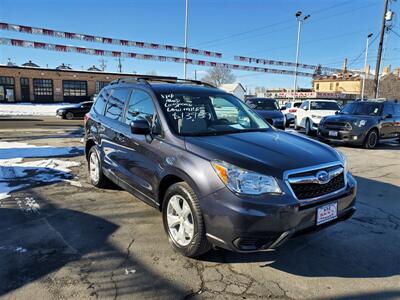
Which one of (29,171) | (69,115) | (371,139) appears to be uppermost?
(371,139)

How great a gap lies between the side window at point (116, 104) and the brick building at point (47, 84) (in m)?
40.3

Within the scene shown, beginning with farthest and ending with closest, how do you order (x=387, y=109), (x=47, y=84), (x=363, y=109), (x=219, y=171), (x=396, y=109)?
(x=47, y=84) < (x=396, y=109) < (x=363, y=109) < (x=387, y=109) < (x=219, y=171)

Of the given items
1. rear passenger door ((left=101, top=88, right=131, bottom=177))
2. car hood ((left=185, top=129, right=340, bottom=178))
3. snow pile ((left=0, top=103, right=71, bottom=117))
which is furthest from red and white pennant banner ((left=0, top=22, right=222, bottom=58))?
car hood ((left=185, top=129, right=340, bottom=178))

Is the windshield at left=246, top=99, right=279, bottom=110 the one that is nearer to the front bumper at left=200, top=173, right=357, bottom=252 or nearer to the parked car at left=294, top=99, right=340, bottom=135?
the parked car at left=294, top=99, right=340, bottom=135

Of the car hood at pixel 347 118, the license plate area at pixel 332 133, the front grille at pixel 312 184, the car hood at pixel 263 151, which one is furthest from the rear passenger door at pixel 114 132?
the car hood at pixel 347 118

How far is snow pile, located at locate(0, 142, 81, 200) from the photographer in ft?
19.4

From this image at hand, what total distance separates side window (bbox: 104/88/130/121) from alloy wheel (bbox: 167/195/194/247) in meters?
1.85

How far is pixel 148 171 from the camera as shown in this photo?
3930mm

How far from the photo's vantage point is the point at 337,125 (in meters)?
11.5

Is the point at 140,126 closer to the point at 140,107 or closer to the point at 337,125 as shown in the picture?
the point at 140,107

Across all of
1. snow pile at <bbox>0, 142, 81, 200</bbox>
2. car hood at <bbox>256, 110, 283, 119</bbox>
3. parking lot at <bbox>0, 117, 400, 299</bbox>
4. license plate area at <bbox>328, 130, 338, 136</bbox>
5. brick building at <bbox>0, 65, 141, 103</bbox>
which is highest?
brick building at <bbox>0, 65, 141, 103</bbox>

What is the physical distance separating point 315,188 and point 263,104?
11872 mm

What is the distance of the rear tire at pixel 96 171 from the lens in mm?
5586

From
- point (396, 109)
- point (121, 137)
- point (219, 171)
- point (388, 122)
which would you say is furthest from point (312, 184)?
point (396, 109)
